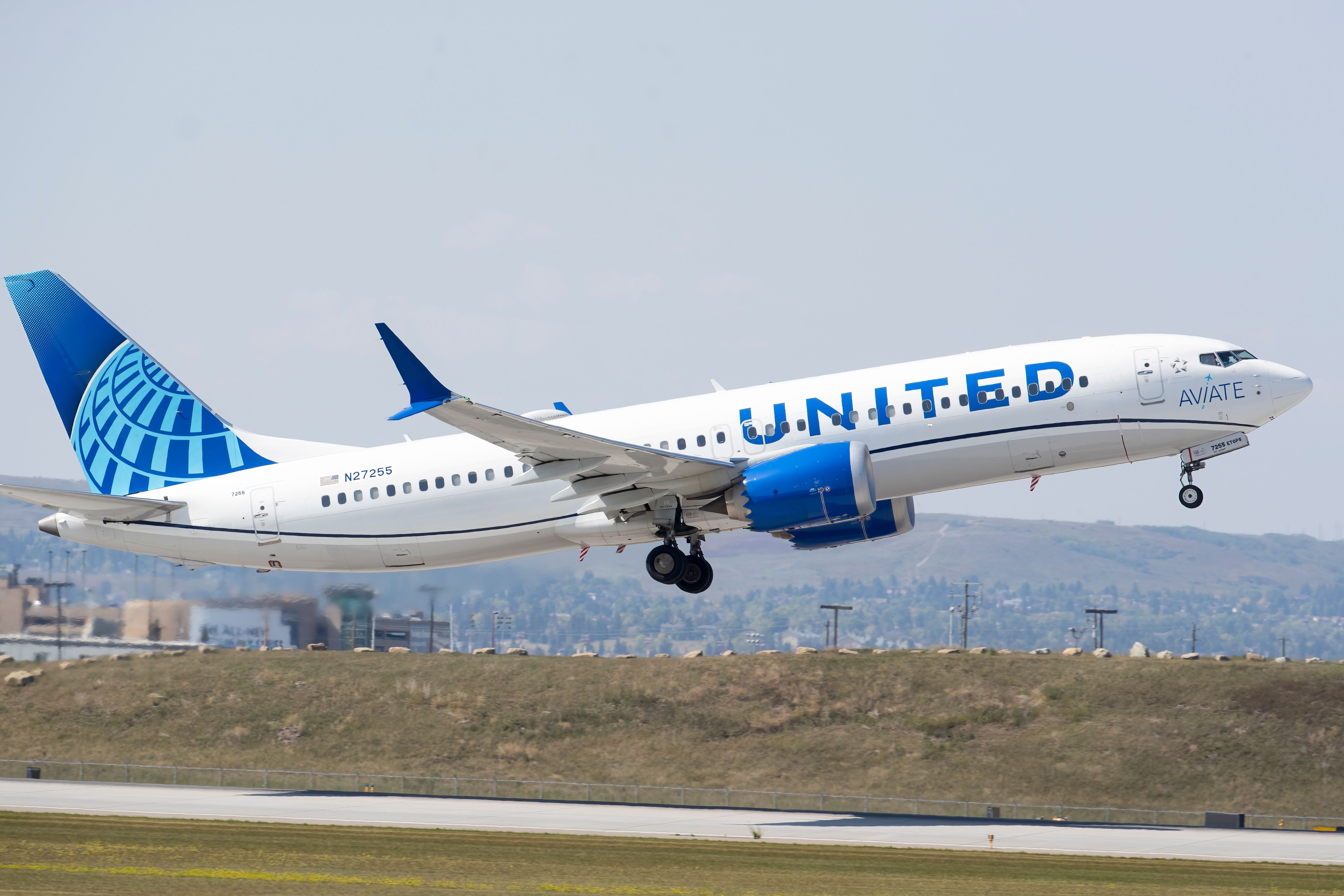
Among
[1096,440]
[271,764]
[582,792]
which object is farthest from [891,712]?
[1096,440]

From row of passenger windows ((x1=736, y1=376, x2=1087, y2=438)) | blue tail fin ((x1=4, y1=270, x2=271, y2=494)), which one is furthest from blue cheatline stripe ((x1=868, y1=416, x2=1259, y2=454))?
blue tail fin ((x1=4, y1=270, x2=271, y2=494))

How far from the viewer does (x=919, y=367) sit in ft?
131

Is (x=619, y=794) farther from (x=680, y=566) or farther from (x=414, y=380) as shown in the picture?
(x=414, y=380)

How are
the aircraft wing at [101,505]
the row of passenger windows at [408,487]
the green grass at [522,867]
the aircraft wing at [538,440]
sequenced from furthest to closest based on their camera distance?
the row of passenger windows at [408,487] → the aircraft wing at [101,505] → the aircraft wing at [538,440] → the green grass at [522,867]

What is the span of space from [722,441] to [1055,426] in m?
9.18

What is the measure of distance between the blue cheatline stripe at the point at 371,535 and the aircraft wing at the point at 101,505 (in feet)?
1.28

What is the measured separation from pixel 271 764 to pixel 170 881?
4845 centimetres

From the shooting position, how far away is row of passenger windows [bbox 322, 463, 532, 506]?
41.9 metres

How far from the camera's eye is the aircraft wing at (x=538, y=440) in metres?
34.4

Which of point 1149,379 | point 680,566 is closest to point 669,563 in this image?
point 680,566

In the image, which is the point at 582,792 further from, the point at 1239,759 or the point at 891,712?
the point at 1239,759

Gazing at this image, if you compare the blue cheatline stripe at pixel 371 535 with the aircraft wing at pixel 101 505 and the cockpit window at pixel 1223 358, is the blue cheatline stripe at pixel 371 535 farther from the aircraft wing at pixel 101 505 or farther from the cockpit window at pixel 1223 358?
the cockpit window at pixel 1223 358

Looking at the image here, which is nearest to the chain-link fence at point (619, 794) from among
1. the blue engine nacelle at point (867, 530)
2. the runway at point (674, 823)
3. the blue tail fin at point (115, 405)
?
the runway at point (674, 823)

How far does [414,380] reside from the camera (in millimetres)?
34531
